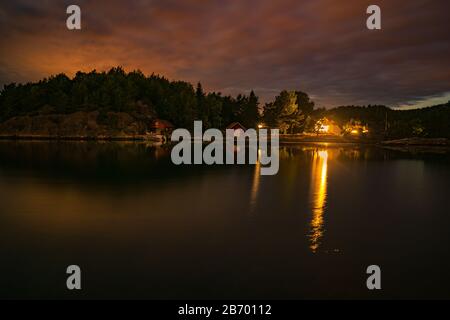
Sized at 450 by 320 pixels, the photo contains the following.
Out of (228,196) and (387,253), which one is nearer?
(387,253)

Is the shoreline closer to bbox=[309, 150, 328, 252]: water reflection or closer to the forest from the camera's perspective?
the forest

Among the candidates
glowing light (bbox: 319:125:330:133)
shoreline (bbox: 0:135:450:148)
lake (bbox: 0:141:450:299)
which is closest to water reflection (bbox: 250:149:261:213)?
lake (bbox: 0:141:450:299)

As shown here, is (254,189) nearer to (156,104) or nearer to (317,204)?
(317,204)

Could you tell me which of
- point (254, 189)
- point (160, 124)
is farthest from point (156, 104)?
point (254, 189)

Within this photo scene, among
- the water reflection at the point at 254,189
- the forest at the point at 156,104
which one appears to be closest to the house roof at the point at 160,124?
the forest at the point at 156,104

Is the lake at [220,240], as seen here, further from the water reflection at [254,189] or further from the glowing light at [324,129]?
the glowing light at [324,129]

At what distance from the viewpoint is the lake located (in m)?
11.9

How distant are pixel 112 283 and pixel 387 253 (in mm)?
11305

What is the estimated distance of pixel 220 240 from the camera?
54.3ft

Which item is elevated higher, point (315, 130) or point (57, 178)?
point (315, 130)

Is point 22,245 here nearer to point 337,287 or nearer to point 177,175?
point 337,287
